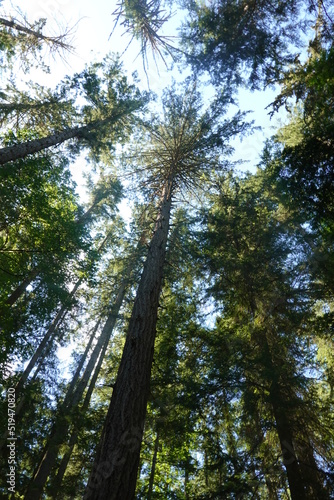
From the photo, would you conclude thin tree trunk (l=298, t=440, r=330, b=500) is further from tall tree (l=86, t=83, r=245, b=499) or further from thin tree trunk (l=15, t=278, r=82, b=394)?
thin tree trunk (l=15, t=278, r=82, b=394)

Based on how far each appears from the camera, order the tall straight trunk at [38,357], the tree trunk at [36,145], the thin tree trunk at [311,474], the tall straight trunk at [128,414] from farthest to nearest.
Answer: the tall straight trunk at [38,357] → the tree trunk at [36,145] → the thin tree trunk at [311,474] → the tall straight trunk at [128,414]

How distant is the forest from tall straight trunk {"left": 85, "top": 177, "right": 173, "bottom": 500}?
0.08 feet

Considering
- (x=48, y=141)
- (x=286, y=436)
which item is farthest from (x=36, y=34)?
(x=286, y=436)

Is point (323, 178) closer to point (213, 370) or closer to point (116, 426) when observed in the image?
point (213, 370)

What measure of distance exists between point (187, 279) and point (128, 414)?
8.04 meters

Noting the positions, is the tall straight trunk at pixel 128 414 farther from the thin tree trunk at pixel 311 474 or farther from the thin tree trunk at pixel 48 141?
the thin tree trunk at pixel 48 141

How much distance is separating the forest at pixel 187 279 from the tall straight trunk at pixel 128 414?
0.08 ft

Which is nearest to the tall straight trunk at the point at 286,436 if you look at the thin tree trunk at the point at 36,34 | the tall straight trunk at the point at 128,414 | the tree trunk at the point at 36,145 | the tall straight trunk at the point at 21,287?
the tall straight trunk at the point at 128,414

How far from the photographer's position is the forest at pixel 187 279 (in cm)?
590

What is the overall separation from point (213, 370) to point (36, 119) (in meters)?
12.9

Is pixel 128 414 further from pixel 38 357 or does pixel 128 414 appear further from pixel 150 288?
pixel 38 357

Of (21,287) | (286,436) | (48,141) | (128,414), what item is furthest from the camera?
(21,287)

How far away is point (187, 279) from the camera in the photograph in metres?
12.0

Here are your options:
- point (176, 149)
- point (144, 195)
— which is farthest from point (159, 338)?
point (176, 149)
